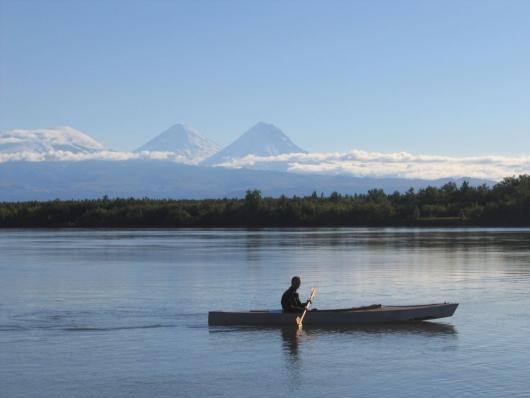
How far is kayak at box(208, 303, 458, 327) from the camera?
1073 inches

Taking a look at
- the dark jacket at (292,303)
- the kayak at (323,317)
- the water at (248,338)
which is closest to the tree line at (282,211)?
the water at (248,338)

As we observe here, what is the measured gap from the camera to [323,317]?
27.4 m

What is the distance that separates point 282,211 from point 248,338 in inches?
4884

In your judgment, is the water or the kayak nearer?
the water

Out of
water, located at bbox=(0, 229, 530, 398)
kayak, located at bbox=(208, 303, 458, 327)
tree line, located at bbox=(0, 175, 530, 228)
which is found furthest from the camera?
tree line, located at bbox=(0, 175, 530, 228)

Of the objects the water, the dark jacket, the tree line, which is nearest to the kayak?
the dark jacket

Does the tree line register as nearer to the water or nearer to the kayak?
the water

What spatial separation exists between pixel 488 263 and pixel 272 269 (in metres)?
11.7

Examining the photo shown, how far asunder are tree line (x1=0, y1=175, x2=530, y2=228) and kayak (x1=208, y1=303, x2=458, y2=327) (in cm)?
11206

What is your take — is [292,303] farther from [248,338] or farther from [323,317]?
[248,338]

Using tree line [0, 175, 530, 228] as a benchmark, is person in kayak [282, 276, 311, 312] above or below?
below

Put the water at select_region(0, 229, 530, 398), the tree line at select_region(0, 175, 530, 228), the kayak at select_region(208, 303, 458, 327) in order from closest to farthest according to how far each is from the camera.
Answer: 1. the water at select_region(0, 229, 530, 398)
2. the kayak at select_region(208, 303, 458, 327)
3. the tree line at select_region(0, 175, 530, 228)

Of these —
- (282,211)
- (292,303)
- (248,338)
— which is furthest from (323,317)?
(282,211)

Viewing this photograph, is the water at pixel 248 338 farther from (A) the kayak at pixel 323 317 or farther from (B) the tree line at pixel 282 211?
(B) the tree line at pixel 282 211
